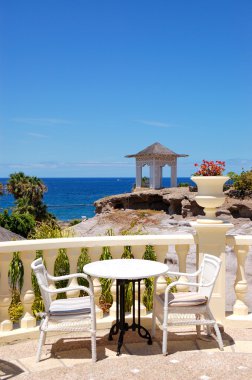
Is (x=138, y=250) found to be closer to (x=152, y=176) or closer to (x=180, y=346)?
(x=180, y=346)

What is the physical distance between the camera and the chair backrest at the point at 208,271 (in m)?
4.35

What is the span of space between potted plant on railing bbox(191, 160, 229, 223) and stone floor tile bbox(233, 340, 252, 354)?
4.56 ft

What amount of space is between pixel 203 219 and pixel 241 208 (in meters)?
25.8

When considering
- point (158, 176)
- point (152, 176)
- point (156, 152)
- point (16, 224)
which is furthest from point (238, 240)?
point (156, 152)

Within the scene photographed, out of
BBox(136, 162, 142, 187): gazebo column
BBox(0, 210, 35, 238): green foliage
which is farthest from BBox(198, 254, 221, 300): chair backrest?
BBox(136, 162, 142, 187): gazebo column

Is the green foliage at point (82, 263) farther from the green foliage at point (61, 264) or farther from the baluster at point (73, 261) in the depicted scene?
the baluster at point (73, 261)

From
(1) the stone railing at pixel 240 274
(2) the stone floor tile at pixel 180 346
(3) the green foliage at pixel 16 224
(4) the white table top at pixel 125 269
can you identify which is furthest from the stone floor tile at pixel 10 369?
(3) the green foliage at pixel 16 224

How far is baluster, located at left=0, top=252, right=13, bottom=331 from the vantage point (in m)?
4.50

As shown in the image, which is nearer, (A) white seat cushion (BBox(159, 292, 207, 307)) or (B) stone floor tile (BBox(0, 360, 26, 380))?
(B) stone floor tile (BBox(0, 360, 26, 380))

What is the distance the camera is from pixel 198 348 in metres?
4.47

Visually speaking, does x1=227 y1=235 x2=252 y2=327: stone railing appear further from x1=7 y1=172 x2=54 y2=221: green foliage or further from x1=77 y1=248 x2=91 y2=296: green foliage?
x1=7 y1=172 x2=54 y2=221: green foliage

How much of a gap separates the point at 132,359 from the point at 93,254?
4.23 feet

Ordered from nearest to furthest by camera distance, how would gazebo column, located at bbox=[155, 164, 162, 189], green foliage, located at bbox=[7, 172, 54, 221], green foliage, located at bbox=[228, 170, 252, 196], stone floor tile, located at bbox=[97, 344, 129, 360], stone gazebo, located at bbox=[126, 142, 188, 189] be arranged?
stone floor tile, located at bbox=[97, 344, 129, 360]
green foliage, located at bbox=[228, 170, 252, 196]
green foliage, located at bbox=[7, 172, 54, 221]
gazebo column, located at bbox=[155, 164, 162, 189]
stone gazebo, located at bbox=[126, 142, 188, 189]

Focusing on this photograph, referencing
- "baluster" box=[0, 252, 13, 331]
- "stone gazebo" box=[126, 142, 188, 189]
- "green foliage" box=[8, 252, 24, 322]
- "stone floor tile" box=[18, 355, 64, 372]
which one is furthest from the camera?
"stone gazebo" box=[126, 142, 188, 189]
